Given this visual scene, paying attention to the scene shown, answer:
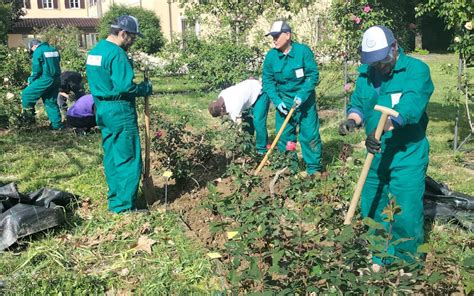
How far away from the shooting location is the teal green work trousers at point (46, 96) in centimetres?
848

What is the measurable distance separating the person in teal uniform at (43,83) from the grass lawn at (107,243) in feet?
4.74

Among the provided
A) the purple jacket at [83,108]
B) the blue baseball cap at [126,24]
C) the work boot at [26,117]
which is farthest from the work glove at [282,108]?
the work boot at [26,117]

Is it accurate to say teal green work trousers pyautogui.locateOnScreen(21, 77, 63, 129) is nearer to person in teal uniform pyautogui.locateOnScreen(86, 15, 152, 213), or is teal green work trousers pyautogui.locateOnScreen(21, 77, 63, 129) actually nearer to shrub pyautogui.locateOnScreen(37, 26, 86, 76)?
person in teal uniform pyautogui.locateOnScreen(86, 15, 152, 213)

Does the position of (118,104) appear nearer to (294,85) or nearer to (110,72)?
(110,72)

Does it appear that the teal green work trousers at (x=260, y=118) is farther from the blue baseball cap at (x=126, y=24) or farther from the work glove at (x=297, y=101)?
the blue baseball cap at (x=126, y=24)

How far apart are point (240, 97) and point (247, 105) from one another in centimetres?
20

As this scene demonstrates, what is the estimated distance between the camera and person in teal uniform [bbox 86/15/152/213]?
4.39 meters

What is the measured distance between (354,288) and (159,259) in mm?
1968

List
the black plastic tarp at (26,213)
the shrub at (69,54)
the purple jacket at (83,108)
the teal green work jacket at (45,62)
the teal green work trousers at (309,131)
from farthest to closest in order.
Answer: the shrub at (69,54) < the teal green work jacket at (45,62) < the purple jacket at (83,108) < the teal green work trousers at (309,131) < the black plastic tarp at (26,213)

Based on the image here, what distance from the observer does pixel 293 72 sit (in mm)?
5324

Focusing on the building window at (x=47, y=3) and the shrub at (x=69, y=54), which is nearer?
the shrub at (x=69, y=54)

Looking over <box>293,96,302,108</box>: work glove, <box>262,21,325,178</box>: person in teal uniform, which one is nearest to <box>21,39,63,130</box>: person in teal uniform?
<box>262,21,325,178</box>: person in teal uniform

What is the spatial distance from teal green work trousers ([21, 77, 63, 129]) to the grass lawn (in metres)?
1.43

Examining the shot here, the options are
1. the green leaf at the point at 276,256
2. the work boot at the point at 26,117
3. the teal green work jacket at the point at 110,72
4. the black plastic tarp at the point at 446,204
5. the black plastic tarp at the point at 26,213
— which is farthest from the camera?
the work boot at the point at 26,117
